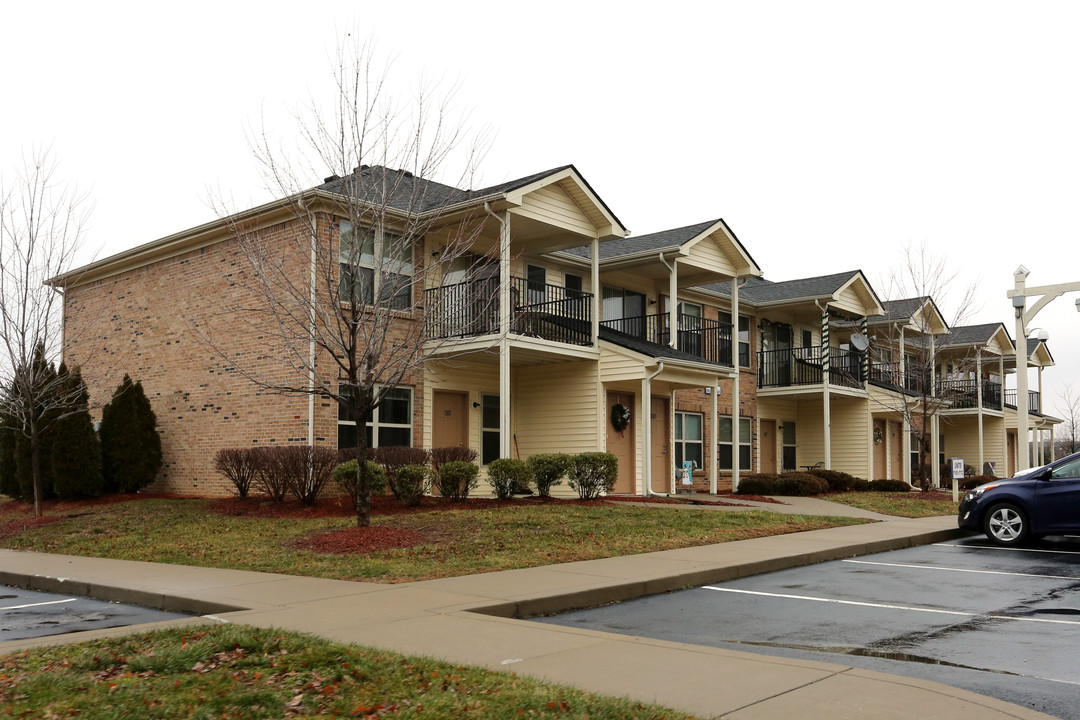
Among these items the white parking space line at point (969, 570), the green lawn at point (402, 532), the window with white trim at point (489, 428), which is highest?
the window with white trim at point (489, 428)

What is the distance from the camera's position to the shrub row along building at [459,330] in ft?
53.3

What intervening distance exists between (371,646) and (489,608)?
1.69 m

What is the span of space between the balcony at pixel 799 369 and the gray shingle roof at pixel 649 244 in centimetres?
685

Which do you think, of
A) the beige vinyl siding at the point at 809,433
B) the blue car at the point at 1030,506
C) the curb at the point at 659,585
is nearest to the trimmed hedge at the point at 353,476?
the curb at the point at 659,585

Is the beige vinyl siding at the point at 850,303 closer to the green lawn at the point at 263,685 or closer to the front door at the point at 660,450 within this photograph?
the front door at the point at 660,450

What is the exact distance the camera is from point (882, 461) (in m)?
34.8

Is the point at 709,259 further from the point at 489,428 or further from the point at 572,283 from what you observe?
the point at 489,428

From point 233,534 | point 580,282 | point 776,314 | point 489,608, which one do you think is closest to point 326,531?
point 233,534

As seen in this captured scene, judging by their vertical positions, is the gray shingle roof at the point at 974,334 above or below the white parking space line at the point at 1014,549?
above

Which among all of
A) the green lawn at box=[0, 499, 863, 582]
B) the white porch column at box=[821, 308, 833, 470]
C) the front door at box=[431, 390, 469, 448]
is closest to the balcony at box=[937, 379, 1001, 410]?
the white porch column at box=[821, 308, 833, 470]

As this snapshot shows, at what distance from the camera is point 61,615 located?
8.44 m

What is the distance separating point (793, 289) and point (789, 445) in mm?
5207

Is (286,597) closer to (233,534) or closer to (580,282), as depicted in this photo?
(233,534)

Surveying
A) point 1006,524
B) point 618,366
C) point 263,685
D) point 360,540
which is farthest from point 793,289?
point 263,685
